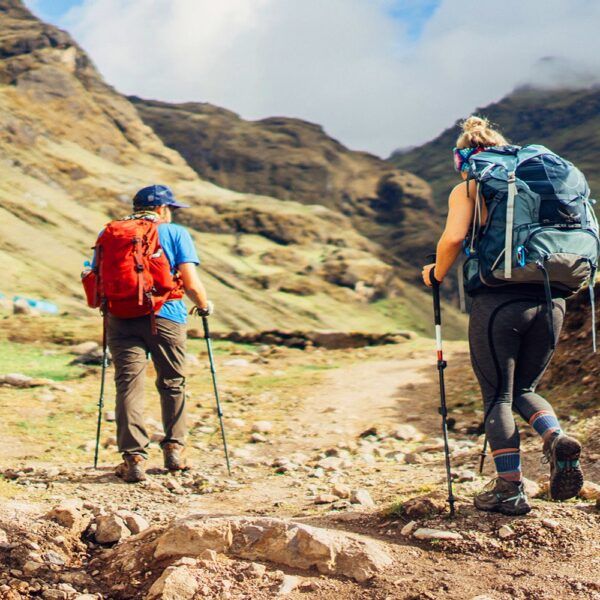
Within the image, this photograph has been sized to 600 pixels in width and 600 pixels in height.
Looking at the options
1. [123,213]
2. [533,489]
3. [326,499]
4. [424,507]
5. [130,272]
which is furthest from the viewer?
[123,213]

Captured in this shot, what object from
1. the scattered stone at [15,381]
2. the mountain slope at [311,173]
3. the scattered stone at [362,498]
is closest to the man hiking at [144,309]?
the scattered stone at [362,498]

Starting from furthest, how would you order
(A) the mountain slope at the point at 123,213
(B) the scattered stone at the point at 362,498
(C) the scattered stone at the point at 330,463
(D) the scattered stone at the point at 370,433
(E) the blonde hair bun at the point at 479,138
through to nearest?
(A) the mountain slope at the point at 123,213, (D) the scattered stone at the point at 370,433, (C) the scattered stone at the point at 330,463, (B) the scattered stone at the point at 362,498, (E) the blonde hair bun at the point at 479,138

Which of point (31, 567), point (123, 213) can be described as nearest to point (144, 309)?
point (31, 567)

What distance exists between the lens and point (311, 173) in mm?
182125

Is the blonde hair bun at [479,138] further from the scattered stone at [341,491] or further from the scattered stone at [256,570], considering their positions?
the scattered stone at [256,570]

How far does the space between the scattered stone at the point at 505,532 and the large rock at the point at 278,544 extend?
28.4 inches

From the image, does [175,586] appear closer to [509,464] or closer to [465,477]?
[509,464]

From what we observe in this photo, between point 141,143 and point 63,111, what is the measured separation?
18.3 meters

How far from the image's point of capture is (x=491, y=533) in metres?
4.85

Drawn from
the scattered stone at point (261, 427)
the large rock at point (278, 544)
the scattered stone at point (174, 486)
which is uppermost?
the large rock at point (278, 544)

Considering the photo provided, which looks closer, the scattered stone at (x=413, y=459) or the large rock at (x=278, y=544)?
the large rock at (x=278, y=544)

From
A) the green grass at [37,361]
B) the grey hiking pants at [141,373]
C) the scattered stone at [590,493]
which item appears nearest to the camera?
the scattered stone at [590,493]

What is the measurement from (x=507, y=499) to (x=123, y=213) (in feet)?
371

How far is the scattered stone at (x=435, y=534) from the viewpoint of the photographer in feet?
15.7
